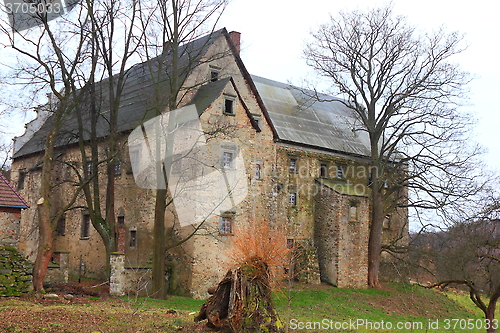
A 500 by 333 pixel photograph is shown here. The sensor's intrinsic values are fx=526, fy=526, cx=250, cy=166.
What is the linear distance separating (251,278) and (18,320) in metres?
5.64

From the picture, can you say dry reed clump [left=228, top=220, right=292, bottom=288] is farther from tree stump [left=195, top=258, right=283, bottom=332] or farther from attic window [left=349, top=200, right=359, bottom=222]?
attic window [left=349, top=200, right=359, bottom=222]

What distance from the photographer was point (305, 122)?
32594 millimetres

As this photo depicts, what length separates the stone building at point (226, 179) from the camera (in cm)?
2303

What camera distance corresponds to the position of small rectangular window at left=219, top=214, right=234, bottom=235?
2362 centimetres

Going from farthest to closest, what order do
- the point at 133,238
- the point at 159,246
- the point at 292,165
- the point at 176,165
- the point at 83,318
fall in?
the point at 292,165, the point at 133,238, the point at 176,165, the point at 159,246, the point at 83,318

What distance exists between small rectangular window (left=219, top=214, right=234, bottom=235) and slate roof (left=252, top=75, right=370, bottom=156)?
6557mm

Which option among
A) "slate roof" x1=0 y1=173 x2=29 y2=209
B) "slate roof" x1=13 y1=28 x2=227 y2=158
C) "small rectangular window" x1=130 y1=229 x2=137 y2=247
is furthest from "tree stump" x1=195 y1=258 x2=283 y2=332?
"small rectangular window" x1=130 y1=229 x2=137 y2=247

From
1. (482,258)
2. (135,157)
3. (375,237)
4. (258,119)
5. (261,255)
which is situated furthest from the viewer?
(375,237)

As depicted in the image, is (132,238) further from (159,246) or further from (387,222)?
(387,222)

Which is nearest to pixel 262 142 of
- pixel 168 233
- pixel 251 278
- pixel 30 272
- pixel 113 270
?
pixel 168 233

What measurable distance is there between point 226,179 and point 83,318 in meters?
11.5

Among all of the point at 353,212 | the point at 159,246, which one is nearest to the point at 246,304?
the point at 159,246

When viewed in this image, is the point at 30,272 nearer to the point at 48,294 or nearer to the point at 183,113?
the point at 48,294

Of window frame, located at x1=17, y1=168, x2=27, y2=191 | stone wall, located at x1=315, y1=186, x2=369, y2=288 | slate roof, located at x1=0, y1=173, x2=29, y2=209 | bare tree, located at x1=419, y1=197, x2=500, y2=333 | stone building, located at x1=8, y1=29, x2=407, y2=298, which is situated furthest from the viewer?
window frame, located at x1=17, y1=168, x2=27, y2=191
